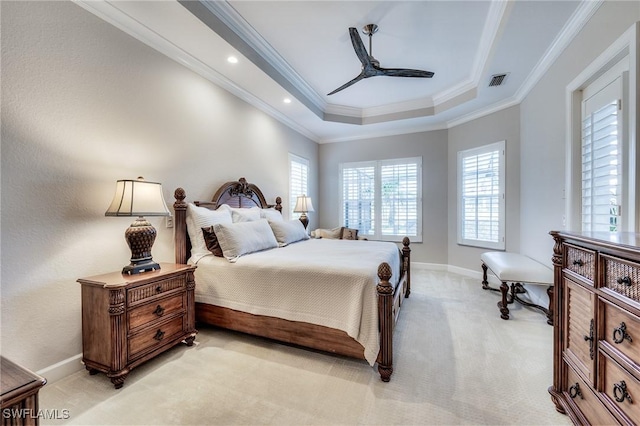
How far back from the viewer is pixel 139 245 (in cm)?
210

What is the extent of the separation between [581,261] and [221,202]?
326 centimetres

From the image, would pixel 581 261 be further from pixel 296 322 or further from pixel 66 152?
pixel 66 152

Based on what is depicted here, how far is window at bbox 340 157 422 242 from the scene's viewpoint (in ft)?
17.3

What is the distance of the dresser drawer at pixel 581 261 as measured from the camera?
1.29 meters

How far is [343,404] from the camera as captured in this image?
1659mm

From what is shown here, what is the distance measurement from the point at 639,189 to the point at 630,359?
1307mm

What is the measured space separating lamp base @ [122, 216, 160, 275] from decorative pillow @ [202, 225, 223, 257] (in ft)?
1.81

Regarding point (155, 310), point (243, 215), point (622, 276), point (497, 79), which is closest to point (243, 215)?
point (243, 215)

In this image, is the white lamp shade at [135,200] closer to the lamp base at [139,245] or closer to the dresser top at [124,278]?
the lamp base at [139,245]

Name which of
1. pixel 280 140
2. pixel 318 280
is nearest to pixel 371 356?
pixel 318 280

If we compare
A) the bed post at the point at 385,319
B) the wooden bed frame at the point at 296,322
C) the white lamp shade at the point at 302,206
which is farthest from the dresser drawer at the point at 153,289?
the white lamp shade at the point at 302,206

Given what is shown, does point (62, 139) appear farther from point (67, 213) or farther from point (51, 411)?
point (51, 411)

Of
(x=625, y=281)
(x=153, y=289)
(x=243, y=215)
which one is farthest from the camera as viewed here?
(x=243, y=215)

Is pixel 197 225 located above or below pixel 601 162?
below
